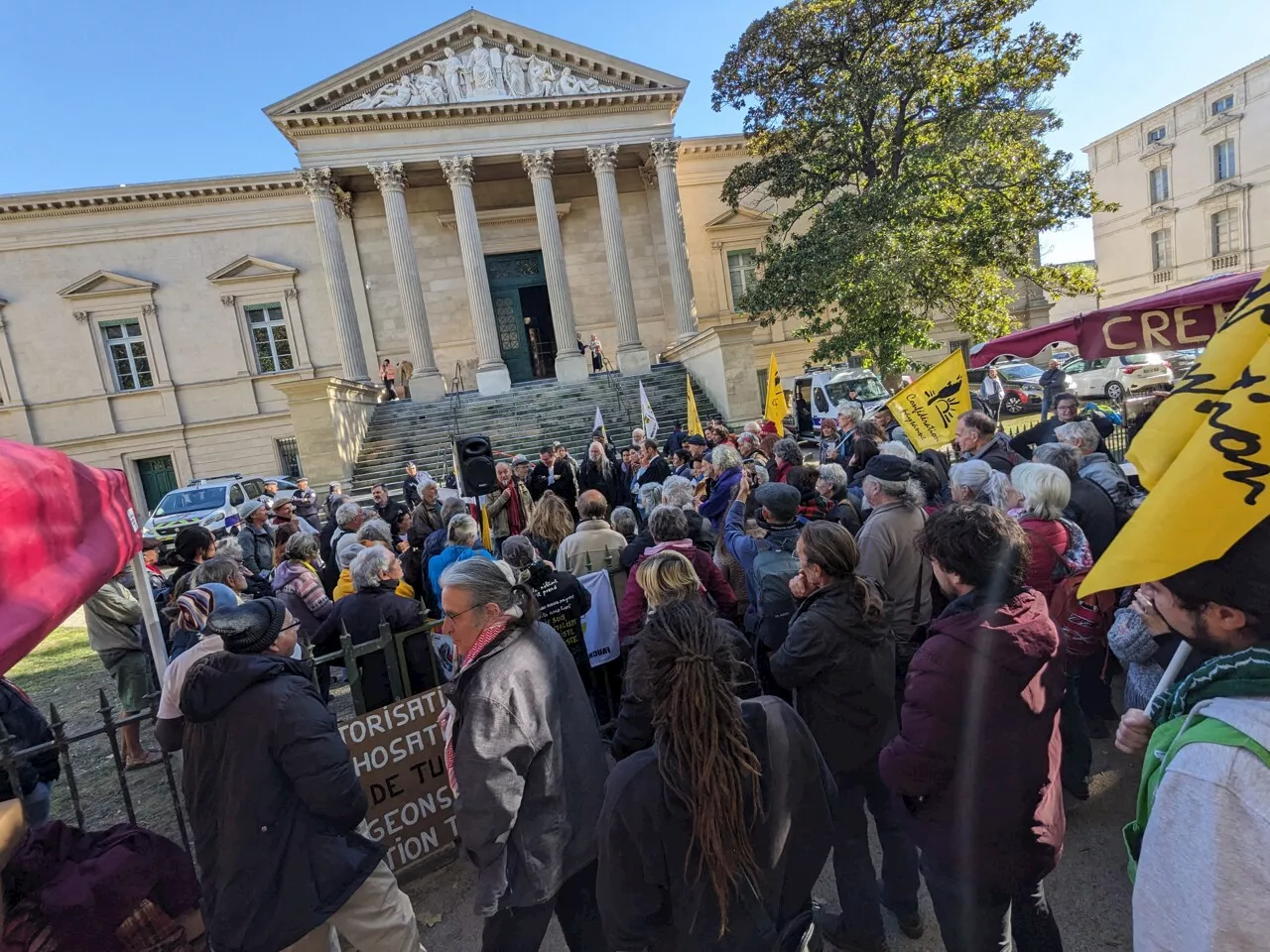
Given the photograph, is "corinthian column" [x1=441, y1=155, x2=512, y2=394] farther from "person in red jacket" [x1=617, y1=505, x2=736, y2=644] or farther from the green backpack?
the green backpack

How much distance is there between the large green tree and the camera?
51.3ft

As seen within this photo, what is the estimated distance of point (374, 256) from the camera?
23547 mm

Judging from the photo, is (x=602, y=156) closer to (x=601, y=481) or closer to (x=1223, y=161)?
(x=601, y=481)

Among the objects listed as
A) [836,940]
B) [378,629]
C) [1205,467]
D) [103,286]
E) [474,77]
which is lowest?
[836,940]

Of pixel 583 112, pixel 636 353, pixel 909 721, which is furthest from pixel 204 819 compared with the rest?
pixel 583 112

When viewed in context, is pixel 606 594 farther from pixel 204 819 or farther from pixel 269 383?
pixel 269 383

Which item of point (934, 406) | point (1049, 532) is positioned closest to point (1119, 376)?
point (934, 406)

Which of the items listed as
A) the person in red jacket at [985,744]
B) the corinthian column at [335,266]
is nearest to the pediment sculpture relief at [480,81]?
the corinthian column at [335,266]

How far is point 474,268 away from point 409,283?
2.18 m

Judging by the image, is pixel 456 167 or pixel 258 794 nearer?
pixel 258 794

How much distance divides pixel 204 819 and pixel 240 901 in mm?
291

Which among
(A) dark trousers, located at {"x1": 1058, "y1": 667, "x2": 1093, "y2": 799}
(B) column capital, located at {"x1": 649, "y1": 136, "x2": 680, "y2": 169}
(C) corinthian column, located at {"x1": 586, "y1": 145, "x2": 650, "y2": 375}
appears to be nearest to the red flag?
(A) dark trousers, located at {"x1": 1058, "y1": 667, "x2": 1093, "y2": 799}

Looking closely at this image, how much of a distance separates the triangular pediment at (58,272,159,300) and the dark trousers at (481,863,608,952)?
2822cm

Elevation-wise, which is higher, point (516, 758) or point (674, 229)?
point (674, 229)
